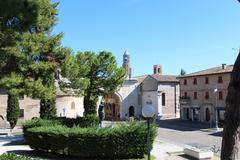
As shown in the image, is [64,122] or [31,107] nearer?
[64,122]

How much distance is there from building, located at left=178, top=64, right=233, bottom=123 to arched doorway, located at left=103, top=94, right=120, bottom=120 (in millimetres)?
14306

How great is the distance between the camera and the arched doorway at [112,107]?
2987 inches

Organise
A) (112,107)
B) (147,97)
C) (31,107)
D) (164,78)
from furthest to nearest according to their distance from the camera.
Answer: (112,107), (147,97), (164,78), (31,107)

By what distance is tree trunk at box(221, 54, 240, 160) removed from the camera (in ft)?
20.4

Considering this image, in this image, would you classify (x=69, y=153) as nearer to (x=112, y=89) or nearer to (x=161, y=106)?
(x=112, y=89)

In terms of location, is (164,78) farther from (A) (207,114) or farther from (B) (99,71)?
(B) (99,71)

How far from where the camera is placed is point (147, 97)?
73.8 meters

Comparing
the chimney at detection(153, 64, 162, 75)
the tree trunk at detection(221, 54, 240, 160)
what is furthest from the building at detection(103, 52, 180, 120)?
the tree trunk at detection(221, 54, 240, 160)

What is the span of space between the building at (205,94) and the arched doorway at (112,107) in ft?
46.9

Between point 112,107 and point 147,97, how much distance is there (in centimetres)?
819

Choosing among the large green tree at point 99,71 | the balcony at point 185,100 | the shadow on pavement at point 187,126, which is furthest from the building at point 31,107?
the balcony at point 185,100

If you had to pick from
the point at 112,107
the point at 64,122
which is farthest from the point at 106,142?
the point at 112,107

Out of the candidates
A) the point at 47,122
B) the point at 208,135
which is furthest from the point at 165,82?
the point at 47,122

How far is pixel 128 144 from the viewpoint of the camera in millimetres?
21312
